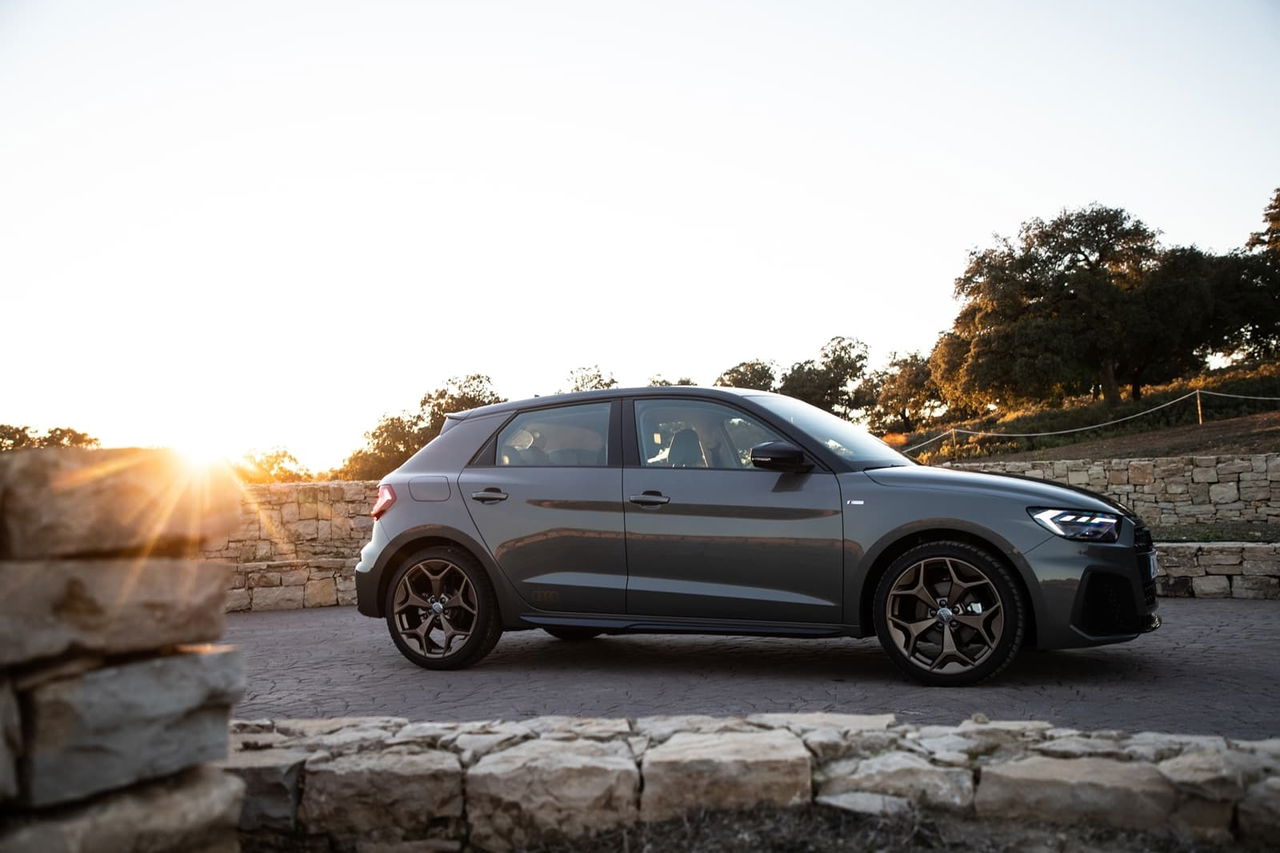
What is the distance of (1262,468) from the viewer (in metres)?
18.2

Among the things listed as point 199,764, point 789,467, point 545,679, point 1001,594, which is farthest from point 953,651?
point 199,764

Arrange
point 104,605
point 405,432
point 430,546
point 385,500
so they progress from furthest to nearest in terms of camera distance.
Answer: point 405,432 → point 385,500 → point 430,546 → point 104,605

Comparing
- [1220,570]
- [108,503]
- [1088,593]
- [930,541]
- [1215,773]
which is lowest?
[1220,570]

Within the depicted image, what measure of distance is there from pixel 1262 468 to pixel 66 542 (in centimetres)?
1958

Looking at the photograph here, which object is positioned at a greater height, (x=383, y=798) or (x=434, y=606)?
(x=434, y=606)

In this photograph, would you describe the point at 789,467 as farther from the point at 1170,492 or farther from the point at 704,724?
the point at 1170,492

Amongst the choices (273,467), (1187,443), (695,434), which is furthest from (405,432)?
(695,434)

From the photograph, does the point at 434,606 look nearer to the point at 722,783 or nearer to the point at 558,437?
the point at 558,437

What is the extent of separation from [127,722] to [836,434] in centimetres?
518

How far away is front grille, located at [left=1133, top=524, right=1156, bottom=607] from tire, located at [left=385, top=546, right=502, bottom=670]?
13.4 feet

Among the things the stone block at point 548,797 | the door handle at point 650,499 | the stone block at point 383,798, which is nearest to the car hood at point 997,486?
the door handle at point 650,499

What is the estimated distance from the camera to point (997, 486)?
641 centimetres

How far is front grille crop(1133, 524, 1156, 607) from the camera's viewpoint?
629 centimetres

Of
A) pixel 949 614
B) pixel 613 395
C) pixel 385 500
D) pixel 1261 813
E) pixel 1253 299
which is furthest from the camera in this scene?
pixel 1253 299
